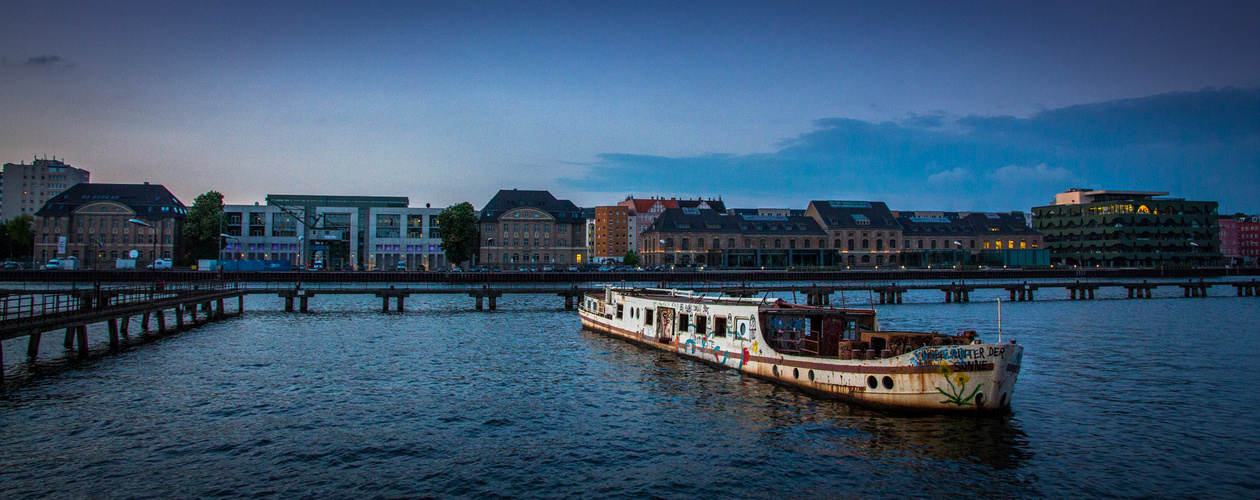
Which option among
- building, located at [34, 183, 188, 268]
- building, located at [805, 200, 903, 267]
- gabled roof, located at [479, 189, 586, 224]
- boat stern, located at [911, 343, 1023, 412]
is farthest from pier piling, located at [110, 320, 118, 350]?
building, located at [805, 200, 903, 267]

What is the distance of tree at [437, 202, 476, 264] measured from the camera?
13788cm

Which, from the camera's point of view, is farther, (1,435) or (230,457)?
(1,435)

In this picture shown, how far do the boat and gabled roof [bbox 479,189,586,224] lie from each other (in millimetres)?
107560

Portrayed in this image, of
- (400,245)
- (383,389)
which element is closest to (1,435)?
(383,389)

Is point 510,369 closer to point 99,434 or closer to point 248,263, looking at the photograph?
point 99,434

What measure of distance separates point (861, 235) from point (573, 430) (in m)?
159

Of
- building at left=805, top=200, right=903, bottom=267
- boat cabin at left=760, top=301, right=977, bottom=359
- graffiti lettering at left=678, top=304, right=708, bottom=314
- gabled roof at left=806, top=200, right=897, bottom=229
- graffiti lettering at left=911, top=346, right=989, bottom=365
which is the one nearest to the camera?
graffiti lettering at left=911, top=346, right=989, bottom=365

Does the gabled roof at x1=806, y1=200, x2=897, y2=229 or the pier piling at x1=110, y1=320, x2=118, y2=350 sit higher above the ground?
the gabled roof at x1=806, y1=200, x2=897, y2=229

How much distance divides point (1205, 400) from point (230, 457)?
39.7 meters

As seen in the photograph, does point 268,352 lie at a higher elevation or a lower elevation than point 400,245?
lower

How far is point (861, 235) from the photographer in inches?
6826

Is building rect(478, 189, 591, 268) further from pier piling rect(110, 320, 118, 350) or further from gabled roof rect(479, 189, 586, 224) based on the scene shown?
pier piling rect(110, 320, 118, 350)

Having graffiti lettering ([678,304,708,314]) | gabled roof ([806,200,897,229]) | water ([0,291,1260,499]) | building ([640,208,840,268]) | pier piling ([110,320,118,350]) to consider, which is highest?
gabled roof ([806,200,897,229])

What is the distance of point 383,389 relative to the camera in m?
33.3
